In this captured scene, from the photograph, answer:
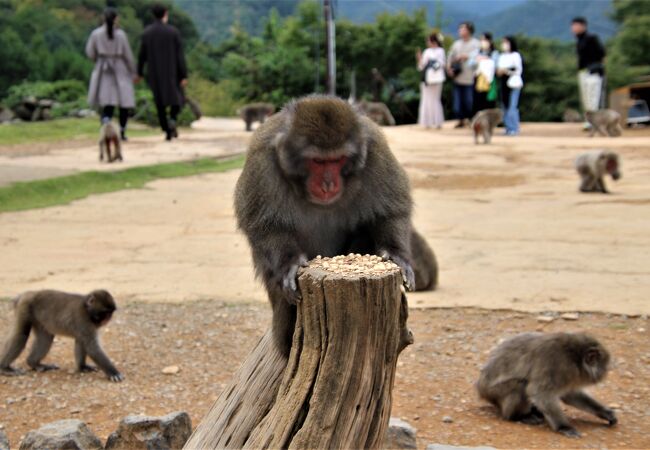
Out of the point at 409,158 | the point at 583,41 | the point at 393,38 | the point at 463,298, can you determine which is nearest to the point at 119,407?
the point at 463,298

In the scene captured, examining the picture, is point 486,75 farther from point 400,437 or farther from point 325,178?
point 325,178

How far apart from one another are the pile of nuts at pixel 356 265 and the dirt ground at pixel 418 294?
1631mm

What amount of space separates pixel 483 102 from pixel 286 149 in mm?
17244

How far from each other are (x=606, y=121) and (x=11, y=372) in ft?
48.9

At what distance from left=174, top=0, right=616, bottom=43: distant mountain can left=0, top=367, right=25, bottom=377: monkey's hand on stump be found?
2143cm

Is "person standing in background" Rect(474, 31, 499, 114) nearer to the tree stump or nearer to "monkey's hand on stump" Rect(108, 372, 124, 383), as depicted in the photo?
"monkey's hand on stump" Rect(108, 372, 124, 383)

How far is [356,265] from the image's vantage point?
2.83 metres

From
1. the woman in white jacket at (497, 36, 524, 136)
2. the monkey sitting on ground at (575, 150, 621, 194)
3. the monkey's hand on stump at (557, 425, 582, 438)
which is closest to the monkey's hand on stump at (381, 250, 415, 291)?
the monkey's hand on stump at (557, 425, 582, 438)

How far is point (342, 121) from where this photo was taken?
3.35 m

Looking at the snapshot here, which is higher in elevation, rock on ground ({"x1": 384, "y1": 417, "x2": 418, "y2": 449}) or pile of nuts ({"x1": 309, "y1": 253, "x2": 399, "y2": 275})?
pile of nuts ({"x1": 309, "y1": 253, "x2": 399, "y2": 275})

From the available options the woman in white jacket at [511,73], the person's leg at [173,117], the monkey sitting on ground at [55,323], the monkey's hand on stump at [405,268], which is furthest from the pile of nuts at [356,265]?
the woman in white jacket at [511,73]

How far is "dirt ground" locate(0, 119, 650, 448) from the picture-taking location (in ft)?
15.7

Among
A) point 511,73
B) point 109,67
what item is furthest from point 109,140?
point 511,73

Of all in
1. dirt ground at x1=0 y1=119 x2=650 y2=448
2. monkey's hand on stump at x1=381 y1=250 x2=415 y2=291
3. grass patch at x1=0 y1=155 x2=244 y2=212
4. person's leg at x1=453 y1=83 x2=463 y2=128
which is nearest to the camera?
monkey's hand on stump at x1=381 y1=250 x2=415 y2=291
